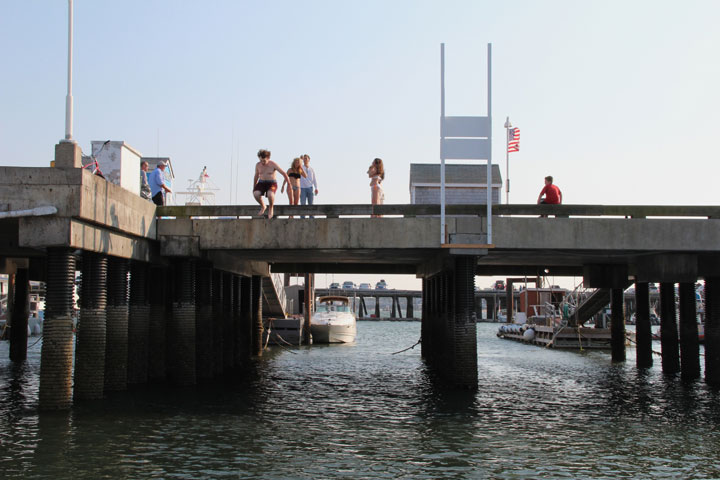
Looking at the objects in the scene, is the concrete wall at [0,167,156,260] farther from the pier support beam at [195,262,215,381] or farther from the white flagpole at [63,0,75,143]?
the pier support beam at [195,262,215,381]

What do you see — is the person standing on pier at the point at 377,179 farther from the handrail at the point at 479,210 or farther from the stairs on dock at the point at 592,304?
the stairs on dock at the point at 592,304

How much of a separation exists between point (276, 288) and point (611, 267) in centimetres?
2122

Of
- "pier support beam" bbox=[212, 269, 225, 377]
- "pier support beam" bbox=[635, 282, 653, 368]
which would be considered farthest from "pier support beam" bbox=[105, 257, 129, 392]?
"pier support beam" bbox=[635, 282, 653, 368]

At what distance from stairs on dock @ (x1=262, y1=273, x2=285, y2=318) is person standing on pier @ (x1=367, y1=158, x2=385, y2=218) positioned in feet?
59.6

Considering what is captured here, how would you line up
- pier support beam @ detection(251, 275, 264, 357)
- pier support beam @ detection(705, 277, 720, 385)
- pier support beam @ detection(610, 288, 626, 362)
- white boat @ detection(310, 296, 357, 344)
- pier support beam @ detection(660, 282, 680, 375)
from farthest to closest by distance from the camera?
1. white boat @ detection(310, 296, 357, 344)
2. pier support beam @ detection(251, 275, 264, 357)
3. pier support beam @ detection(610, 288, 626, 362)
4. pier support beam @ detection(660, 282, 680, 375)
5. pier support beam @ detection(705, 277, 720, 385)

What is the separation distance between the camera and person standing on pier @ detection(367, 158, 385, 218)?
85.0ft

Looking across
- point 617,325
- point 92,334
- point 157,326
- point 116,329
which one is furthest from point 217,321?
point 617,325

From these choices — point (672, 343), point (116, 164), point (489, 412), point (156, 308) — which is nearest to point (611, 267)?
point (672, 343)

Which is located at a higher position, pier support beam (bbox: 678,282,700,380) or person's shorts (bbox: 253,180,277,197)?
person's shorts (bbox: 253,180,277,197)

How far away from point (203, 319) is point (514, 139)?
746 inches

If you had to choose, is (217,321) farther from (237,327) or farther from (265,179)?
(265,179)

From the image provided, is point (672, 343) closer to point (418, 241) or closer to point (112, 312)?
point (418, 241)

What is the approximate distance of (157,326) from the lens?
2736 cm

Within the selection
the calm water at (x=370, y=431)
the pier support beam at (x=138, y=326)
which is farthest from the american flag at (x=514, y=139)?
the pier support beam at (x=138, y=326)
